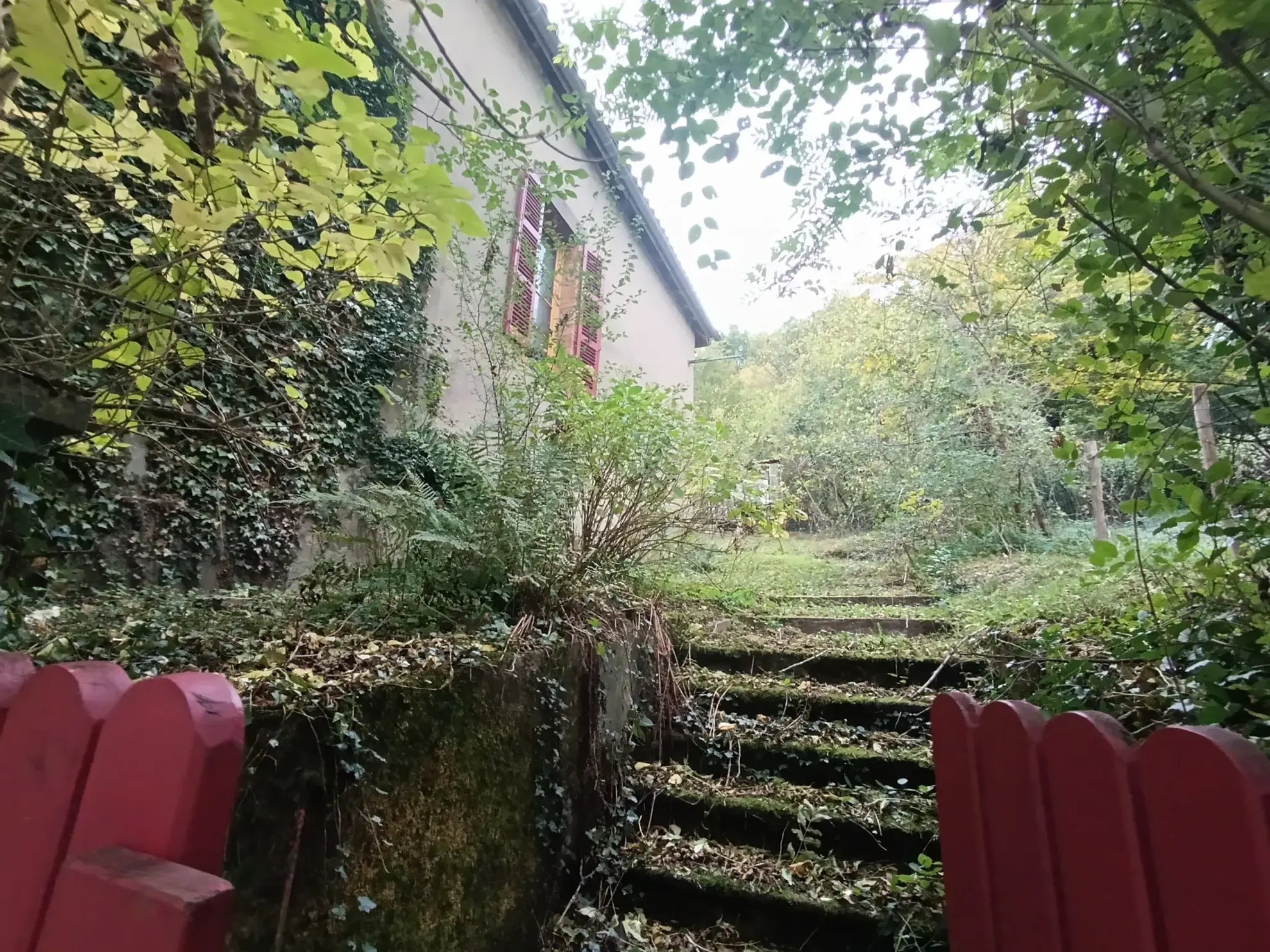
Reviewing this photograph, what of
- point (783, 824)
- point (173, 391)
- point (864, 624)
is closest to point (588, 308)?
point (864, 624)

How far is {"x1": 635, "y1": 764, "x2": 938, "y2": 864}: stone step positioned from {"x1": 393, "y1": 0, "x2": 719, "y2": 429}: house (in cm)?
276

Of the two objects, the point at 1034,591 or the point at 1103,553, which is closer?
the point at 1103,553

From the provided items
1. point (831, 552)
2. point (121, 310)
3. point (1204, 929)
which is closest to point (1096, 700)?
point (1204, 929)

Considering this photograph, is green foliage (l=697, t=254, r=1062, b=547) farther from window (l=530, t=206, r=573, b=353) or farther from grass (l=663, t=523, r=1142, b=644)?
window (l=530, t=206, r=573, b=353)

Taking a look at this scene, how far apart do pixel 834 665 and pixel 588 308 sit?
3.42 meters

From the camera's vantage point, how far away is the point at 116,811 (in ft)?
2.25

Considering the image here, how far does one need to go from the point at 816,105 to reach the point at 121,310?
5.81 feet

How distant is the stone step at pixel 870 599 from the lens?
17.2 feet

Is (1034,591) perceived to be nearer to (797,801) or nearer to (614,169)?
(797,801)

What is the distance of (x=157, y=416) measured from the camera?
1.67 metres

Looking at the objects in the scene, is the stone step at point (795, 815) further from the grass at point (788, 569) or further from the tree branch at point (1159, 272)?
the tree branch at point (1159, 272)

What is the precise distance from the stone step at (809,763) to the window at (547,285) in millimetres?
2806

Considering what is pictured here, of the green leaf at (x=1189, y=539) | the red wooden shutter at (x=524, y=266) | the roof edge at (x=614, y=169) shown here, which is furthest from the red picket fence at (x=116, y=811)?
the red wooden shutter at (x=524, y=266)

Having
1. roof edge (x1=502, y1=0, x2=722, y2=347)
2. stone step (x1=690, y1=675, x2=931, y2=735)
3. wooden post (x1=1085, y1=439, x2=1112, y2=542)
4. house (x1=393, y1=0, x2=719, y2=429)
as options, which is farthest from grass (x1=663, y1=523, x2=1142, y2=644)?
roof edge (x1=502, y1=0, x2=722, y2=347)
